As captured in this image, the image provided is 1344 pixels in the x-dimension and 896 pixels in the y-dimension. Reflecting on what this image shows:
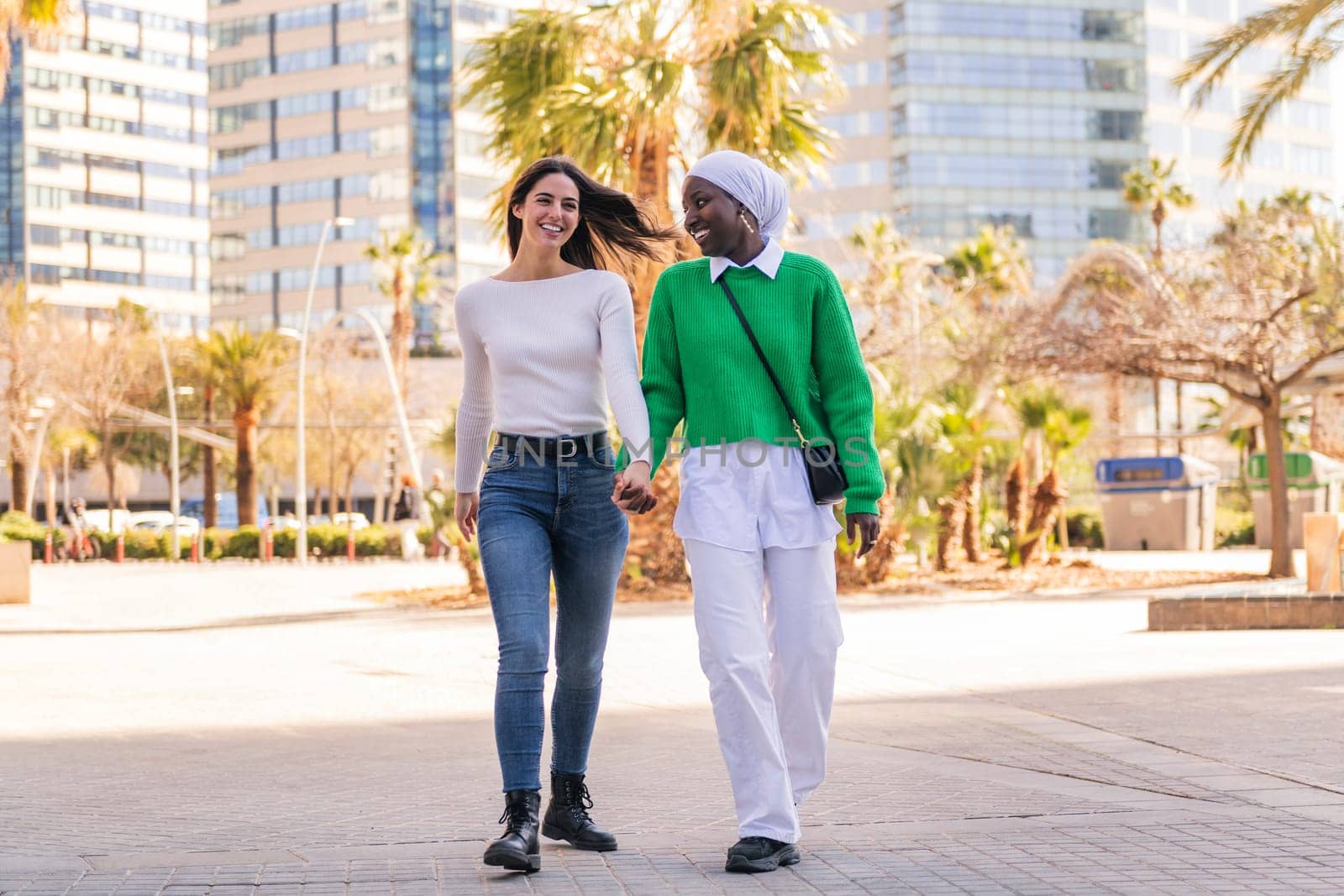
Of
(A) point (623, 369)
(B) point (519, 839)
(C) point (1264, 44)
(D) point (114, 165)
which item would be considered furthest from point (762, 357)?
(D) point (114, 165)

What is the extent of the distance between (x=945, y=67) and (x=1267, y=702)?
99.9 meters

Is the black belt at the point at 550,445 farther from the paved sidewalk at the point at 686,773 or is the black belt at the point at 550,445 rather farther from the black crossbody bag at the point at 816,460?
the paved sidewalk at the point at 686,773

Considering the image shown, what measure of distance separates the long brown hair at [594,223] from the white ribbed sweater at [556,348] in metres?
0.30

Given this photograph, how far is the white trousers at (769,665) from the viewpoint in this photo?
4430 millimetres

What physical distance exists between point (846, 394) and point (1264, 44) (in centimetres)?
1603

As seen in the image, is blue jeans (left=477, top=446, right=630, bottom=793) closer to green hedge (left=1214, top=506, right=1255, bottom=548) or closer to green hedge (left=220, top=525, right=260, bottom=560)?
green hedge (left=1214, top=506, right=1255, bottom=548)

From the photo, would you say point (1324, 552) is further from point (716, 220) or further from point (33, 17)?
point (33, 17)

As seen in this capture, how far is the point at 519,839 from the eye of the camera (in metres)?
4.34

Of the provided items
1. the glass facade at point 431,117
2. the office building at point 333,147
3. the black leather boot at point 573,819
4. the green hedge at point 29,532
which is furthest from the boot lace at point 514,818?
the glass facade at point 431,117

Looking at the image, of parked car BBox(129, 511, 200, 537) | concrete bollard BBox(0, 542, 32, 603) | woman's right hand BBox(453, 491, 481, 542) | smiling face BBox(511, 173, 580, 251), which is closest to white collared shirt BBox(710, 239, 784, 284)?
smiling face BBox(511, 173, 580, 251)

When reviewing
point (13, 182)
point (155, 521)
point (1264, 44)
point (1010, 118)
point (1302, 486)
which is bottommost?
point (155, 521)

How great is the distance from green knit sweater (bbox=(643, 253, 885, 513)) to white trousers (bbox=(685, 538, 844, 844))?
26cm

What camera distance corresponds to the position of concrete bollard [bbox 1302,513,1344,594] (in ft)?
48.3

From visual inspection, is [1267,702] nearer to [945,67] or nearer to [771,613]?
[771,613]
